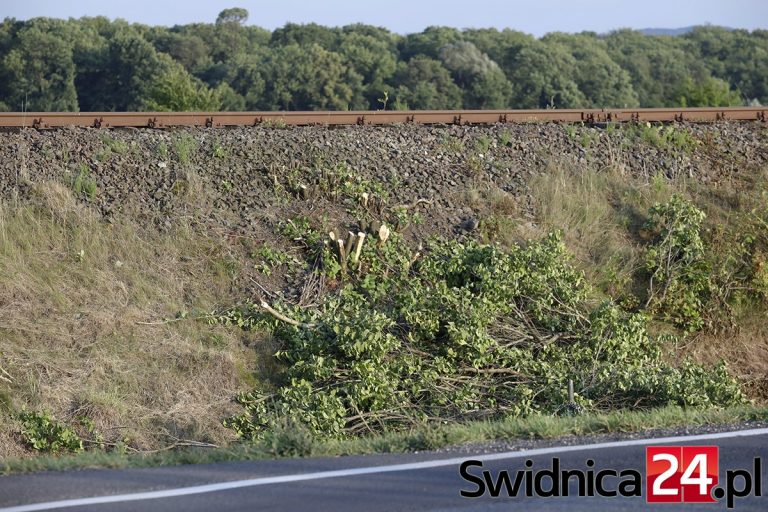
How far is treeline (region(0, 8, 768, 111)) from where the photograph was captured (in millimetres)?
28656

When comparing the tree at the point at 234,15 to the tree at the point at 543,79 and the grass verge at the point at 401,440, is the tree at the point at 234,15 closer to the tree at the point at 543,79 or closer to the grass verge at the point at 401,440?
the tree at the point at 543,79

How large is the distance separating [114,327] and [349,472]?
16.2ft

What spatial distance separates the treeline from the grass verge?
1751 cm

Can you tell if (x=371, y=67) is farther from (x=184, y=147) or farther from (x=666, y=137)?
(x=184, y=147)

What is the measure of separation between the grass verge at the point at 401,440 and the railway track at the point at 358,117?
754cm

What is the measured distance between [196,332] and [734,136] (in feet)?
29.3

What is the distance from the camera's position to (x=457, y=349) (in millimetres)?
10312

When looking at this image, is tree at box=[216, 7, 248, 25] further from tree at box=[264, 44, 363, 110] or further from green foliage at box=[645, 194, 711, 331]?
green foliage at box=[645, 194, 711, 331]

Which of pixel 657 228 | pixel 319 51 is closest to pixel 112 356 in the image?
pixel 657 228

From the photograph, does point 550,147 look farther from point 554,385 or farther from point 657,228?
point 554,385

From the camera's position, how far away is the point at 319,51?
3173 centimetres

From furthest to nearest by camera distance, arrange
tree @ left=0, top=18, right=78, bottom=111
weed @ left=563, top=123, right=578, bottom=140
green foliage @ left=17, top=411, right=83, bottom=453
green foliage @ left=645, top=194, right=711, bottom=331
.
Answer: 1. tree @ left=0, top=18, right=78, bottom=111
2. weed @ left=563, top=123, right=578, bottom=140
3. green foliage @ left=645, top=194, right=711, bottom=331
4. green foliage @ left=17, top=411, right=83, bottom=453

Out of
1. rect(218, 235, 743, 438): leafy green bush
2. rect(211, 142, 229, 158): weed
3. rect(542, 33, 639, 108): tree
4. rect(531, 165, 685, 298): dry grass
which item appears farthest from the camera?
rect(542, 33, 639, 108): tree

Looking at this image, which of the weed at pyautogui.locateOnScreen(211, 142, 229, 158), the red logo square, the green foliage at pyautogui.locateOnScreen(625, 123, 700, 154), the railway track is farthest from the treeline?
the red logo square
